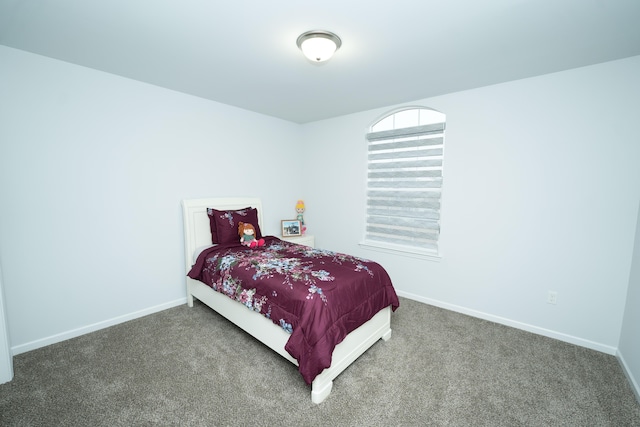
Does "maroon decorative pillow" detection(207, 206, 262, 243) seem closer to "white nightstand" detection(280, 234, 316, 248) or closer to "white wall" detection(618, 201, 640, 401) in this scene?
"white nightstand" detection(280, 234, 316, 248)

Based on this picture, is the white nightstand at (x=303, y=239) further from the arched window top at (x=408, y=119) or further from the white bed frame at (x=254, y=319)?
the arched window top at (x=408, y=119)

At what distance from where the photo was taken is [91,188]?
245 cm

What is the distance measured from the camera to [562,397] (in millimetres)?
1771

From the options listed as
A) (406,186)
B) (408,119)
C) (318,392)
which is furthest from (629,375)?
(408,119)

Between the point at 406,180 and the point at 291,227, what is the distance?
1.78 metres

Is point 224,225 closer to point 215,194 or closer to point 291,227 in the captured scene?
point 215,194

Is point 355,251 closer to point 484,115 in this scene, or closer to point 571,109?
point 484,115

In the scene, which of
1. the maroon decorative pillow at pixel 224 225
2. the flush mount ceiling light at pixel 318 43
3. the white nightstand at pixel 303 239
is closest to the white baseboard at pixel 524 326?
Result: the white nightstand at pixel 303 239

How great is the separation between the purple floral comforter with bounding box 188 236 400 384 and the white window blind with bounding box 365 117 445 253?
1.13 metres

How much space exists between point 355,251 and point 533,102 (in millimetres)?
2529

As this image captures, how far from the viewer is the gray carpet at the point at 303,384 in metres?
1.61

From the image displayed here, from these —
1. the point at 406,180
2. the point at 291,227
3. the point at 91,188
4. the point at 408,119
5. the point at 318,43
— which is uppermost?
the point at 318,43

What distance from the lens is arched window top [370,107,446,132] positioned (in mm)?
3104

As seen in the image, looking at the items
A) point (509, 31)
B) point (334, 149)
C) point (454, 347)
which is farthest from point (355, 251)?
point (509, 31)
